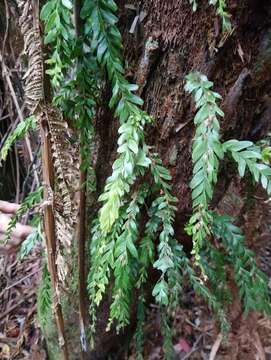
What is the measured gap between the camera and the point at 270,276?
179 centimetres

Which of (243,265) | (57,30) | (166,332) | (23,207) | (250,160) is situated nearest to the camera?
(57,30)

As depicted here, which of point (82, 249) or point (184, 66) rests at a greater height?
point (184, 66)

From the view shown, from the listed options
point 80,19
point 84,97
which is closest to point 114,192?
point 84,97

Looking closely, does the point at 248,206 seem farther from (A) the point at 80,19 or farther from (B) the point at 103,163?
(A) the point at 80,19

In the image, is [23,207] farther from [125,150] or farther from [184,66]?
[184,66]

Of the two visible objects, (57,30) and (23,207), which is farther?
(23,207)

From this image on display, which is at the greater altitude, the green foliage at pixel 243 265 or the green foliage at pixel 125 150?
the green foliage at pixel 125 150

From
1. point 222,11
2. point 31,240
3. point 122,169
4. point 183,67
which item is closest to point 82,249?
point 31,240

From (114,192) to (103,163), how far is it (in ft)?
0.74

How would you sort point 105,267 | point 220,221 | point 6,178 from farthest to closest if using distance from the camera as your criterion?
point 6,178, point 220,221, point 105,267

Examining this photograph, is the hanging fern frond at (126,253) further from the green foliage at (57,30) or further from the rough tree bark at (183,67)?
the green foliage at (57,30)

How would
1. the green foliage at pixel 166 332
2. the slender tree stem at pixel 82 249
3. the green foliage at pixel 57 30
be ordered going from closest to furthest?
the green foliage at pixel 57 30 → the slender tree stem at pixel 82 249 → the green foliage at pixel 166 332

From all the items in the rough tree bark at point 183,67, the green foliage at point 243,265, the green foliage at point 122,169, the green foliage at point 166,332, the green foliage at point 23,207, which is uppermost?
the rough tree bark at point 183,67

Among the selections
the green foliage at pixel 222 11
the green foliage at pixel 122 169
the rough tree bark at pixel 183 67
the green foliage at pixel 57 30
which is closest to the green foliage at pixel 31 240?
the rough tree bark at pixel 183 67
